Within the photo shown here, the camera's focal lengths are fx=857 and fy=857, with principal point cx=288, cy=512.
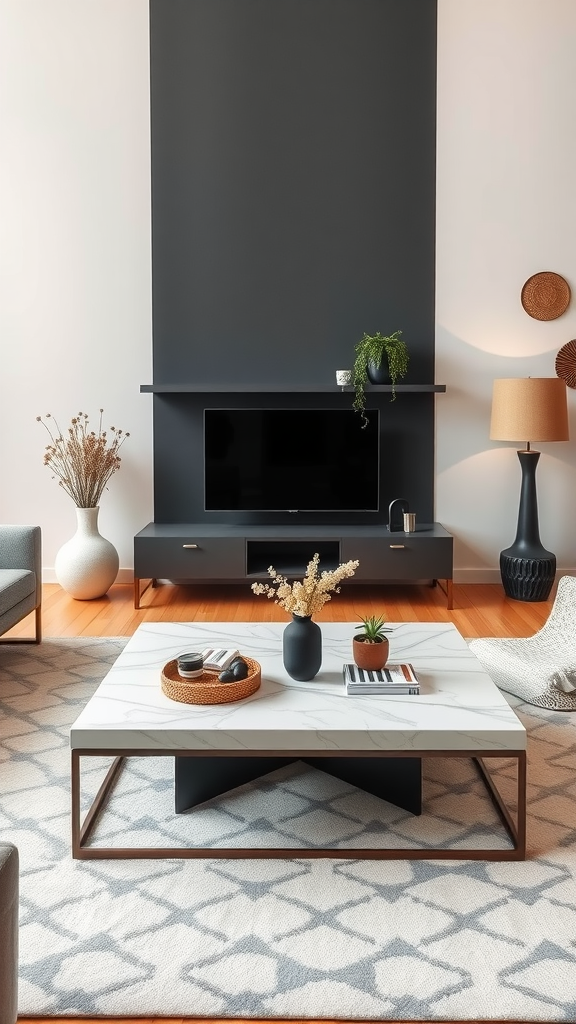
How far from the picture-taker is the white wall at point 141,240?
16.9 feet

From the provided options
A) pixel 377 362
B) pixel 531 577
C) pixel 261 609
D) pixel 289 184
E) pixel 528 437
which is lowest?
pixel 261 609

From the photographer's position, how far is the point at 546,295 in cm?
523

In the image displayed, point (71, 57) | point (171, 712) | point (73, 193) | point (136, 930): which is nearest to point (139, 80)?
point (71, 57)

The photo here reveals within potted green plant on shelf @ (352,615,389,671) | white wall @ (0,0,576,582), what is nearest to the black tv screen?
white wall @ (0,0,576,582)

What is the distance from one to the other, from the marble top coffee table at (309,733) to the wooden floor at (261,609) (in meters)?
1.79

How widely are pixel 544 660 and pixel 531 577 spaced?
5.26ft

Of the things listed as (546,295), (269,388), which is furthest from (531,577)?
(269,388)

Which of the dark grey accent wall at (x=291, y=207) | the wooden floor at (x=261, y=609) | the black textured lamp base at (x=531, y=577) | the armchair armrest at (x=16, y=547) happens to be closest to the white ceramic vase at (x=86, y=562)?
the wooden floor at (x=261, y=609)

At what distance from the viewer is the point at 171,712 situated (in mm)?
2277

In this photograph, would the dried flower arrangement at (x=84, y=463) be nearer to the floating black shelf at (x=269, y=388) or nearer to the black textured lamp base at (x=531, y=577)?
the floating black shelf at (x=269, y=388)

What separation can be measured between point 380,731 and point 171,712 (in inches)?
21.9

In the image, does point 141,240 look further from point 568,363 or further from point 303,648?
point 303,648

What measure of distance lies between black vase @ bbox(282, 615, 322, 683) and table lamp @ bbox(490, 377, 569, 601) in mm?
2767

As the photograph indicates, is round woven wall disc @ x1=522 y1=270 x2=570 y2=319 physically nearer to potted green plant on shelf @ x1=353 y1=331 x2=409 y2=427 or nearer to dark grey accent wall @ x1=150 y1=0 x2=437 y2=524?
dark grey accent wall @ x1=150 y1=0 x2=437 y2=524
